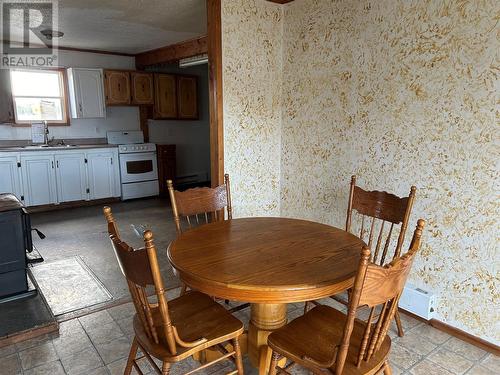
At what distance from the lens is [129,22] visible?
420 cm

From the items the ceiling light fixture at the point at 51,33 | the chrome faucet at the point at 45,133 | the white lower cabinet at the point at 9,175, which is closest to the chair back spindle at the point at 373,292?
the ceiling light fixture at the point at 51,33

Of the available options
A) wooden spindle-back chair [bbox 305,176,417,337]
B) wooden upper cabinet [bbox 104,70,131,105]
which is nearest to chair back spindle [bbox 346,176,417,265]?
wooden spindle-back chair [bbox 305,176,417,337]

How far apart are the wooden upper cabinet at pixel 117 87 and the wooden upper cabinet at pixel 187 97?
0.99 metres

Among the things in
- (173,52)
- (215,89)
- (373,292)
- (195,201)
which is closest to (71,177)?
(173,52)

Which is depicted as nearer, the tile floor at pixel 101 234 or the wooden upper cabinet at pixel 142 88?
the tile floor at pixel 101 234

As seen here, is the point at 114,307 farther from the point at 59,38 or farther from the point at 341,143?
the point at 59,38

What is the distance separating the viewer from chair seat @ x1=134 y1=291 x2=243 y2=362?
147cm

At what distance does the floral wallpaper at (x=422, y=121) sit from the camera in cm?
210

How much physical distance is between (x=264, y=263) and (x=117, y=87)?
5476 millimetres

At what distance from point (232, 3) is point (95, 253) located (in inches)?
110

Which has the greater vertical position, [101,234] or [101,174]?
[101,174]

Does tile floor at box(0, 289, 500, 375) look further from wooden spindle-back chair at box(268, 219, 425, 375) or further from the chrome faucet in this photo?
the chrome faucet

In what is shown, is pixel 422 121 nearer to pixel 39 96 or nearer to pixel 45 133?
pixel 45 133

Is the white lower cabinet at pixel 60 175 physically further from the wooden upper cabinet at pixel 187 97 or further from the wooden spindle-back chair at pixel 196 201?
the wooden spindle-back chair at pixel 196 201
